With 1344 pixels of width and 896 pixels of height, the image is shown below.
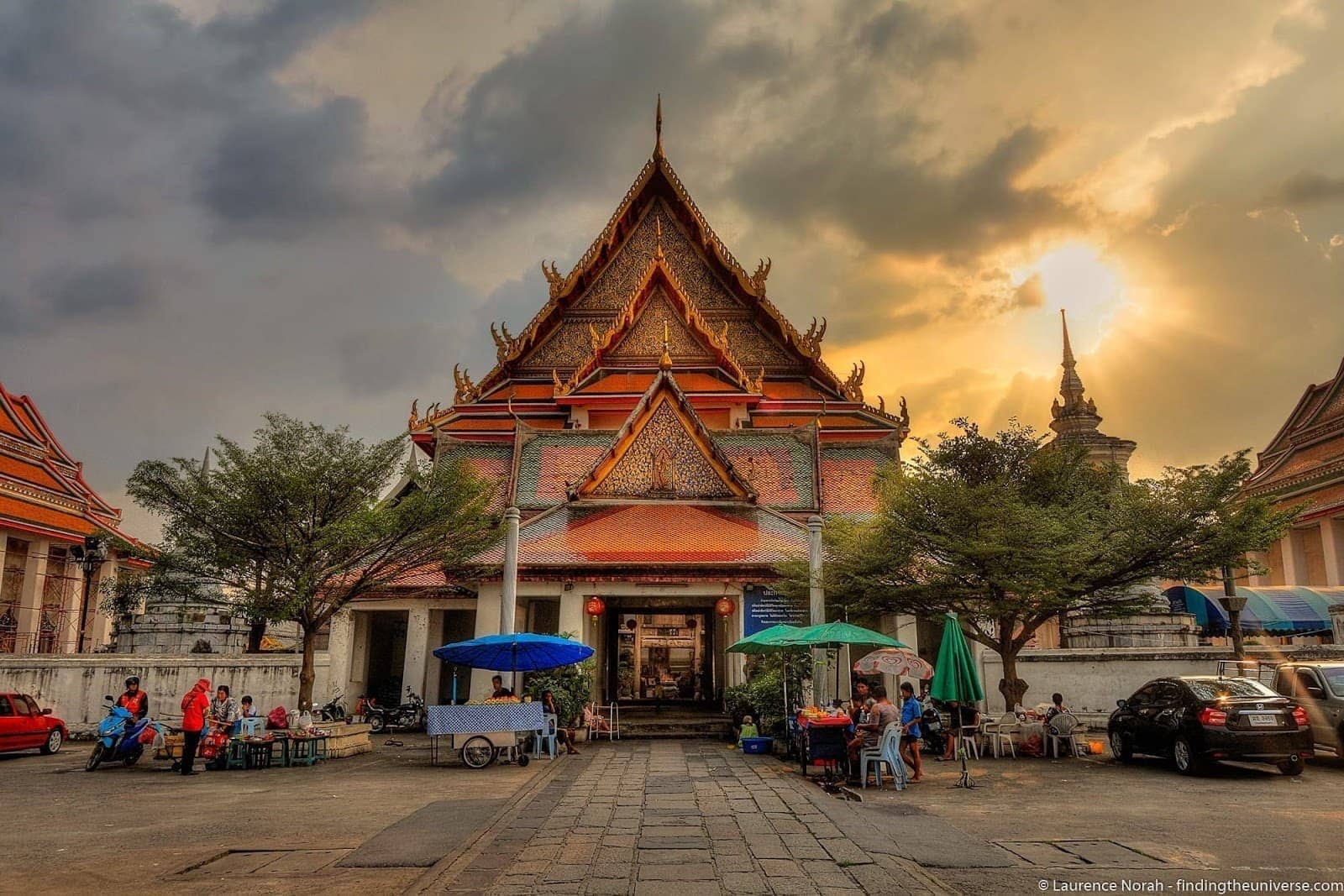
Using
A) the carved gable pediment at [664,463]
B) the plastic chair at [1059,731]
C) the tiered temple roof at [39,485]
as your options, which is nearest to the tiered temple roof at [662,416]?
the carved gable pediment at [664,463]

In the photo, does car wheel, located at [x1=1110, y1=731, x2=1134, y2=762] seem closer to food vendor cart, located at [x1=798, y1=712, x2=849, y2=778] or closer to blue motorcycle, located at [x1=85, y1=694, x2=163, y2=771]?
food vendor cart, located at [x1=798, y1=712, x2=849, y2=778]

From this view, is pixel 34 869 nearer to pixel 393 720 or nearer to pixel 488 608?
pixel 488 608

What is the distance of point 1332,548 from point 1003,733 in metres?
19.4

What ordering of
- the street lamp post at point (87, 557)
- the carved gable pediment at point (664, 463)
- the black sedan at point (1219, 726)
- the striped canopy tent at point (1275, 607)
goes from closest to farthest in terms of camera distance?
the black sedan at point (1219, 726) → the street lamp post at point (87, 557) → the carved gable pediment at point (664, 463) → the striped canopy tent at point (1275, 607)

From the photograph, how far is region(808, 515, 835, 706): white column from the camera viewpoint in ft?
44.7

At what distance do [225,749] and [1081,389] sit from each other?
40.1 metres

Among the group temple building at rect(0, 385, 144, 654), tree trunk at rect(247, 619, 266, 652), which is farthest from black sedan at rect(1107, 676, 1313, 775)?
temple building at rect(0, 385, 144, 654)

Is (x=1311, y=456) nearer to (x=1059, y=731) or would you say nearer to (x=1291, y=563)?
(x=1291, y=563)

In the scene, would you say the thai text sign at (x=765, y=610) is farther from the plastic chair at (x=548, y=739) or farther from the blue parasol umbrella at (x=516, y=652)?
the plastic chair at (x=548, y=739)

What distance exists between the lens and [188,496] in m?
14.8

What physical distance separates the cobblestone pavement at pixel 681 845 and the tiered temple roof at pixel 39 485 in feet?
64.3

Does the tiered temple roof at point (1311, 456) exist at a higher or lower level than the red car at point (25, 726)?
higher

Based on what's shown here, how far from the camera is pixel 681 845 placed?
6656 millimetres

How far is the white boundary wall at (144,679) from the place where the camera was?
653 inches
